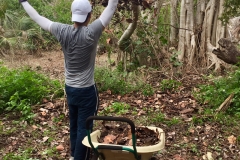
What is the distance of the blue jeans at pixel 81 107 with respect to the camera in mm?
3555

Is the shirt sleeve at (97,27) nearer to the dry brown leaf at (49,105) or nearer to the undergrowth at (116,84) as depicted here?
the dry brown leaf at (49,105)

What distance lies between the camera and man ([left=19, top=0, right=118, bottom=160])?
127 inches

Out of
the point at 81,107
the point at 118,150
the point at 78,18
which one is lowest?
the point at 118,150

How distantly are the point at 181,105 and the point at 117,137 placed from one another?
2.75m

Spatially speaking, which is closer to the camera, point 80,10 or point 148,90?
point 80,10

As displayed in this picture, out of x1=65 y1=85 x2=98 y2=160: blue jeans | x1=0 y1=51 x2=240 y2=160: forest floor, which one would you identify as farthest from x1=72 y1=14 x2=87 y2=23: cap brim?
x1=0 y1=51 x2=240 y2=160: forest floor

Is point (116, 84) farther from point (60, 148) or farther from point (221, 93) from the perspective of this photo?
point (60, 148)

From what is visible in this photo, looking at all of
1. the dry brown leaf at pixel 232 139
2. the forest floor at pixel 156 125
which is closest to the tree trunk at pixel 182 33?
the forest floor at pixel 156 125

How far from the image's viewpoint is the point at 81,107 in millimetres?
3604

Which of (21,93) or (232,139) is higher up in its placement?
(21,93)

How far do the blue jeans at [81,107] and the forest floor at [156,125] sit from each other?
85 cm

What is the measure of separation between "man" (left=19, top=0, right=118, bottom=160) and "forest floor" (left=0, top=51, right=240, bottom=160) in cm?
113

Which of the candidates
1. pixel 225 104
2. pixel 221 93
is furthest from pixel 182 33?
pixel 225 104

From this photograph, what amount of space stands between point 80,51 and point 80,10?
1.35 feet
